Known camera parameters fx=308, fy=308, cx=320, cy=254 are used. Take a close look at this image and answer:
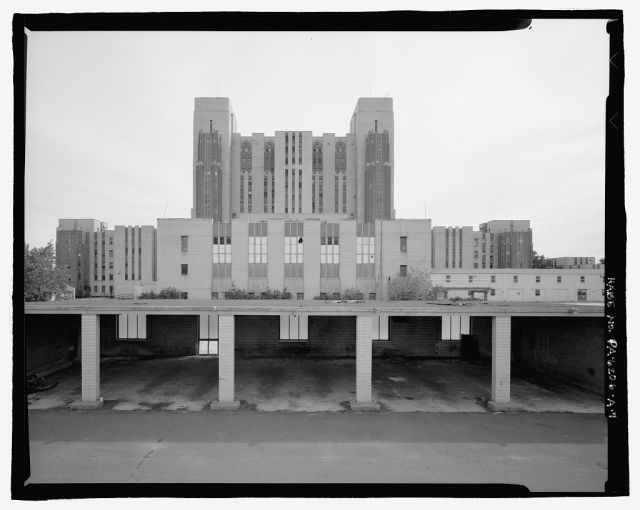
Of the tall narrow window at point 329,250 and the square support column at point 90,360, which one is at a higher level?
the tall narrow window at point 329,250

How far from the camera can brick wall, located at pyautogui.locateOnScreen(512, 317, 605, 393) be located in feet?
41.1

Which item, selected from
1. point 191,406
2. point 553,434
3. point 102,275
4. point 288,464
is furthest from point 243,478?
point 102,275

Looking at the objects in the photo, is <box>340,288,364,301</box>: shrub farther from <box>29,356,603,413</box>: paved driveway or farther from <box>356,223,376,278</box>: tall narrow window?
<box>29,356,603,413</box>: paved driveway

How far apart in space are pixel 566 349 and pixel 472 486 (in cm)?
1245

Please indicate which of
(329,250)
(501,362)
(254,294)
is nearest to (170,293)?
(254,294)

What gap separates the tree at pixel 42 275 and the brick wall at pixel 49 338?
4.05 meters

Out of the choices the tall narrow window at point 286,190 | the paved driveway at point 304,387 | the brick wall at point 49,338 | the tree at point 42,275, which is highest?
the tall narrow window at point 286,190

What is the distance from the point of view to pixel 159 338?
18344 mm

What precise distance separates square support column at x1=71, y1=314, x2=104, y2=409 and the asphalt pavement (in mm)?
501

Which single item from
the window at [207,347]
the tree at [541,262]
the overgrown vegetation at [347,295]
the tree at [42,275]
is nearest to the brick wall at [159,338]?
the window at [207,347]

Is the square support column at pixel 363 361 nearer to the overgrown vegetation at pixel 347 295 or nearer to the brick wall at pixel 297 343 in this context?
the brick wall at pixel 297 343

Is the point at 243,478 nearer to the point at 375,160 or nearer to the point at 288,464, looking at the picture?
the point at 288,464

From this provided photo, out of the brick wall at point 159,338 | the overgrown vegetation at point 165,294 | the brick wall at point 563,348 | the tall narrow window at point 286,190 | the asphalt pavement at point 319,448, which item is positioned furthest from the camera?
the tall narrow window at point 286,190

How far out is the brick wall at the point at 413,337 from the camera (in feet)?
60.6
